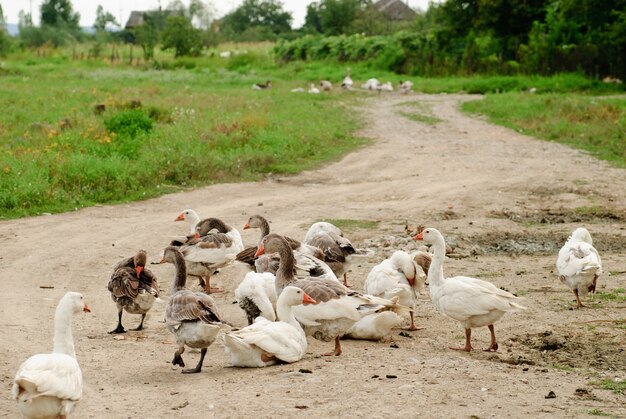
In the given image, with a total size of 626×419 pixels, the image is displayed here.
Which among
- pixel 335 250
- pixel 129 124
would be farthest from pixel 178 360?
pixel 129 124

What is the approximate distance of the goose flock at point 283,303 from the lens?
6367mm

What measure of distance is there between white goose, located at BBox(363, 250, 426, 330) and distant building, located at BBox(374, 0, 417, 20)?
86.4 metres

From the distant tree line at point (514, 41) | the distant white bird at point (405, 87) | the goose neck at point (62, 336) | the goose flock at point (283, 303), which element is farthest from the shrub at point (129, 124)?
the distant white bird at point (405, 87)

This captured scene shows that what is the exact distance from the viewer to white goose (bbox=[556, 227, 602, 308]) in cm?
990

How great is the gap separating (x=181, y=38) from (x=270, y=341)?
56.1 metres

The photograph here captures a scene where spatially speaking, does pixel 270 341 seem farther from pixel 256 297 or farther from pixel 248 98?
pixel 248 98

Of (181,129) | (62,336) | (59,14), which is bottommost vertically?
(62,336)

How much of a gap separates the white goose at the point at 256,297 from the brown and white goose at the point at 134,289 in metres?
0.91

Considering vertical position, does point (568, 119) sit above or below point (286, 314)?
above

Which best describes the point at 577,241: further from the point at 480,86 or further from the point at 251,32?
the point at 251,32

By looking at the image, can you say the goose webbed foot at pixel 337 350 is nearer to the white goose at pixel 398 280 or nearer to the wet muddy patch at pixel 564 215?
the white goose at pixel 398 280

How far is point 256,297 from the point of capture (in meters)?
9.04

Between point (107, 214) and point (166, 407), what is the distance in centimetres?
903

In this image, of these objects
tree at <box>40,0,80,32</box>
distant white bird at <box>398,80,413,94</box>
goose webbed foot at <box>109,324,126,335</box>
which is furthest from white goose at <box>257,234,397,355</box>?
tree at <box>40,0,80,32</box>
